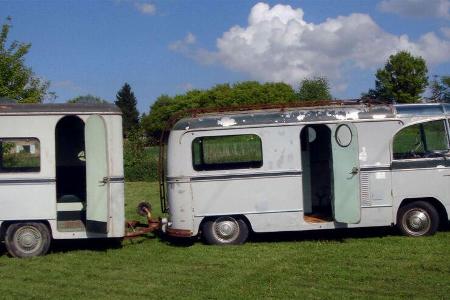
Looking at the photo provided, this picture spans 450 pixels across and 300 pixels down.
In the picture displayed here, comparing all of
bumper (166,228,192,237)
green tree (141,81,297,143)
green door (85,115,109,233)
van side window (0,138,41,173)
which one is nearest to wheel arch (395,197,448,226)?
bumper (166,228,192,237)

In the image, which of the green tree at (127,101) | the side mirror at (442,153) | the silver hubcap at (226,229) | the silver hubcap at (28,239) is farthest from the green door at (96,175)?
the green tree at (127,101)

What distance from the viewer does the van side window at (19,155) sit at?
437 inches

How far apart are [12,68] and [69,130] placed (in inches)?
522

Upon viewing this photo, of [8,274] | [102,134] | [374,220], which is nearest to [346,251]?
[374,220]

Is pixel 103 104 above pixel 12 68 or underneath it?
underneath

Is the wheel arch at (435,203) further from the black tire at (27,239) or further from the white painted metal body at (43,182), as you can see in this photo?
the black tire at (27,239)

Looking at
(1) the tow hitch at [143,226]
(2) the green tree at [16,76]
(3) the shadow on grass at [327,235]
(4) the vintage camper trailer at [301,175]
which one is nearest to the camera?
(4) the vintage camper trailer at [301,175]

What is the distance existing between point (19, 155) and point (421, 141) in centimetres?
730

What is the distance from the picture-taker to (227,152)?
12328mm

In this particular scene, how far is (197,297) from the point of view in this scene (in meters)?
8.06

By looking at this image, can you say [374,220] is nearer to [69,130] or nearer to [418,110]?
[418,110]

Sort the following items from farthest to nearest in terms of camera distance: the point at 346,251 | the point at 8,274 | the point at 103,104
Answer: the point at 103,104 < the point at 346,251 < the point at 8,274

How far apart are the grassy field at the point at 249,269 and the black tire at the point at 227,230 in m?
0.27

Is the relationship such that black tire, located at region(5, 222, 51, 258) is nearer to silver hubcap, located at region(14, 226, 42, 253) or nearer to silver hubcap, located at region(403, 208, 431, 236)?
silver hubcap, located at region(14, 226, 42, 253)
